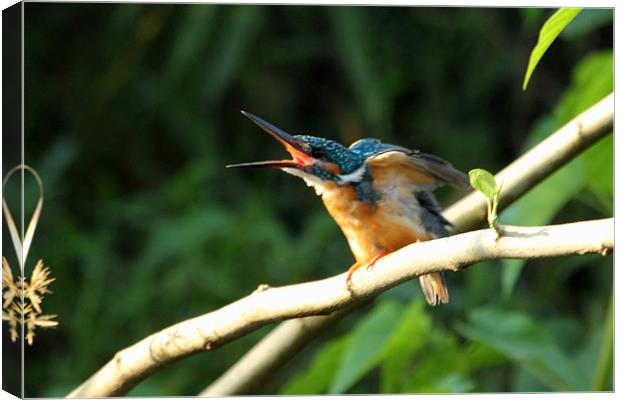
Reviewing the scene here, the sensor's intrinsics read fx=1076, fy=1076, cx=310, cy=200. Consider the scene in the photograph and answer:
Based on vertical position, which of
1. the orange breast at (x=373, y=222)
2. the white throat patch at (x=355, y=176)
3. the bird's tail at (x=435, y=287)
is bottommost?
the bird's tail at (x=435, y=287)

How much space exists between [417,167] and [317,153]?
0.42 feet

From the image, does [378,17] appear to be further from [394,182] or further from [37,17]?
[394,182]

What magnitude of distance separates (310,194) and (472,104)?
467mm

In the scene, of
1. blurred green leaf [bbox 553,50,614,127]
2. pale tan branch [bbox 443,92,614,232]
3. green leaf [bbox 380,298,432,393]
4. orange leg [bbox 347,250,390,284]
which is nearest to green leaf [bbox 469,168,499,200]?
orange leg [bbox 347,250,390,284]

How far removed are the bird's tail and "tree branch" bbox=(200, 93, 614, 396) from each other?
0.10 metres

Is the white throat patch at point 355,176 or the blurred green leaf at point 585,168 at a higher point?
the blurred green leaf at point 585,168

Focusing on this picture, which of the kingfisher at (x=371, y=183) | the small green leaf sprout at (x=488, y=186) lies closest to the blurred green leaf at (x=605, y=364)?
the kingfisher at (x=371, y=183)

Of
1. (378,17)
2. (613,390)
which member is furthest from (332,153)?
(378,17)

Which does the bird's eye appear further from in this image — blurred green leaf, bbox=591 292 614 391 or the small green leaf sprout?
blurred green leaf, bbox=591 292 614 391

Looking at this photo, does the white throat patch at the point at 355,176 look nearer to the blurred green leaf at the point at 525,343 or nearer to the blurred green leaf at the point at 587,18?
the blurred green leaf at the point at 525,343

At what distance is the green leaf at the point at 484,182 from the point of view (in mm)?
983

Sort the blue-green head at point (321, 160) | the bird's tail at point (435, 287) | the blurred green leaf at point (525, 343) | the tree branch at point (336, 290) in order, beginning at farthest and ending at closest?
the blurred green leaf at point (525, 343) → the bird's tail at point (435, 287) → the blue-green head at point (321, 160) → the tree branch at point (336, 290)

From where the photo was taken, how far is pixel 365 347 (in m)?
1.59

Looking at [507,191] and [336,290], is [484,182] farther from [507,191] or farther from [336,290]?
[507,191]
